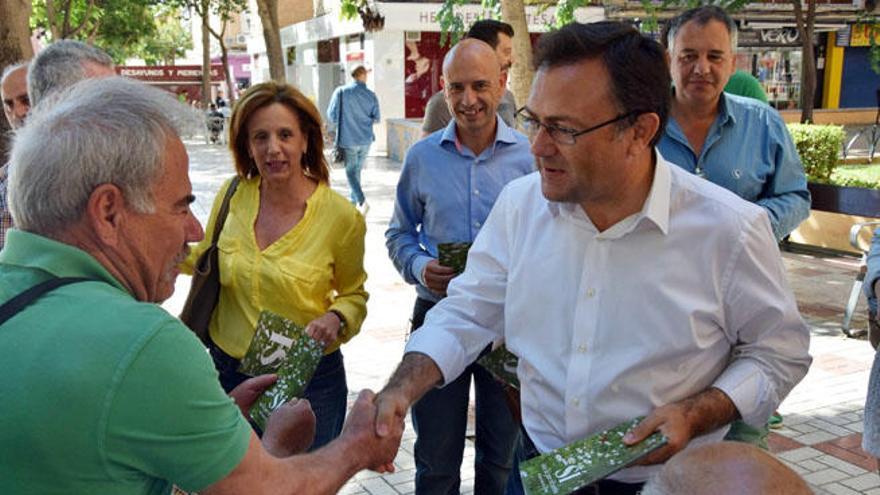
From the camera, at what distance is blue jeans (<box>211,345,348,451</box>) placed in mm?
3064

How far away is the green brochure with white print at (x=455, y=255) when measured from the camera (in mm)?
3033

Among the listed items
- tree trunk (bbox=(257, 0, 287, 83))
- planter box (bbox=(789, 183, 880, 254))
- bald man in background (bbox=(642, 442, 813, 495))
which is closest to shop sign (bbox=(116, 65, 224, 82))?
tree trunk (bbox=(257, 0, 287, 83))

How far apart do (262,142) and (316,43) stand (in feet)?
97.4

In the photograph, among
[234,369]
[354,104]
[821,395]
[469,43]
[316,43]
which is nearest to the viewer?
[234,369]

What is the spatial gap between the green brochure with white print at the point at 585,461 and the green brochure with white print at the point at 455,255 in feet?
3.99

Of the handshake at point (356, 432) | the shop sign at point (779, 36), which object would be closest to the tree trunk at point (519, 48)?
the handshake at point (356, 432)

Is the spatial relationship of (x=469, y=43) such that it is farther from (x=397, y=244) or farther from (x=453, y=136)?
(x=397, y=244)

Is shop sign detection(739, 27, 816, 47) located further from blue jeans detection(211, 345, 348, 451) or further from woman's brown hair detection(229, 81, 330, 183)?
blue jeans detection(211, 345, 348, 451)

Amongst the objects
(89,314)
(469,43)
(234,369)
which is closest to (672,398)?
(89,314)

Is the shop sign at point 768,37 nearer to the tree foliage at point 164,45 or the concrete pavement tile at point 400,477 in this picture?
the concrete pavement tile at point 400,477

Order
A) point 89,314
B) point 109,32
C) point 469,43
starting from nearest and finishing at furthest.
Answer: point 89,314 < point 469,43 < point 109,32

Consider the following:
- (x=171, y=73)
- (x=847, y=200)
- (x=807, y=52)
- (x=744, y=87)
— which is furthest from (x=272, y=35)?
(x=171, y=73)

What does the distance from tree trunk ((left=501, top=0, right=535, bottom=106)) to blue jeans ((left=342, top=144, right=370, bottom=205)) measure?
5.61 metres

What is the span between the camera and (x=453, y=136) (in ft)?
11.7
